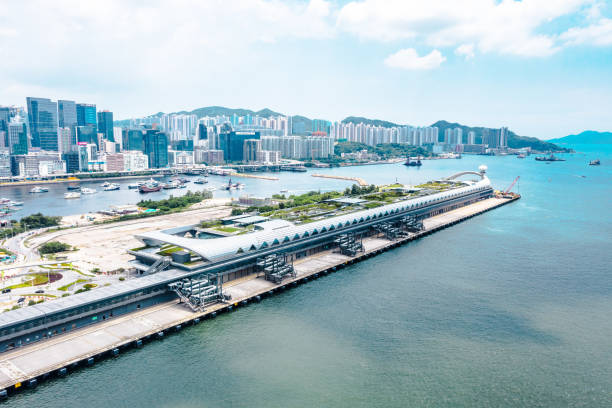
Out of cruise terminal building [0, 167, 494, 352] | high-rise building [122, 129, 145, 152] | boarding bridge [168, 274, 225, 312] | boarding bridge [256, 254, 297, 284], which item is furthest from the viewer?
high-rise building [122, 129, 145, 152]

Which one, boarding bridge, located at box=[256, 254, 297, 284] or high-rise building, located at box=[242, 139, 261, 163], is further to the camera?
high-rise building, located at box=[242, 139, 261, 163]

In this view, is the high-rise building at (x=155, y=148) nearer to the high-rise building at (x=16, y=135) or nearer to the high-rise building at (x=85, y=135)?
the high-rise building at (x=16, y=135)

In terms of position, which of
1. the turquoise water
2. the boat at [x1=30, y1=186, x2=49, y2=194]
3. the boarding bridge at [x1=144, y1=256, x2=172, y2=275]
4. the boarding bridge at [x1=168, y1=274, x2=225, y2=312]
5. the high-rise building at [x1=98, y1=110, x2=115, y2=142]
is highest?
the high-rise building at [x1=98, y1=110, x2=115, y2=142]

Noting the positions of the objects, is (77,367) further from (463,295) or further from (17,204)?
(17,204)

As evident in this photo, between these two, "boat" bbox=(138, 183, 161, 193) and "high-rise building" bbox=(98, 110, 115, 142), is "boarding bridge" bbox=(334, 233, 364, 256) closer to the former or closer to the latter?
"boat" bbox=(138, 183, 161, 193)

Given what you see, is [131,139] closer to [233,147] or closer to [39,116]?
[39,116]

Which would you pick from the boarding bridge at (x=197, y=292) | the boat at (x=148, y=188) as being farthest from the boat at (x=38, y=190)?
the boarding bridge at (x=197, y=292)

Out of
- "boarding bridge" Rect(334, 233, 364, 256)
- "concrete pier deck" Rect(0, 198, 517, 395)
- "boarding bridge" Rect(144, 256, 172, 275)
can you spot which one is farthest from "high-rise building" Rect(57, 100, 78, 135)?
"concrete pier deck" Rect(0, 198, 517, 395)
